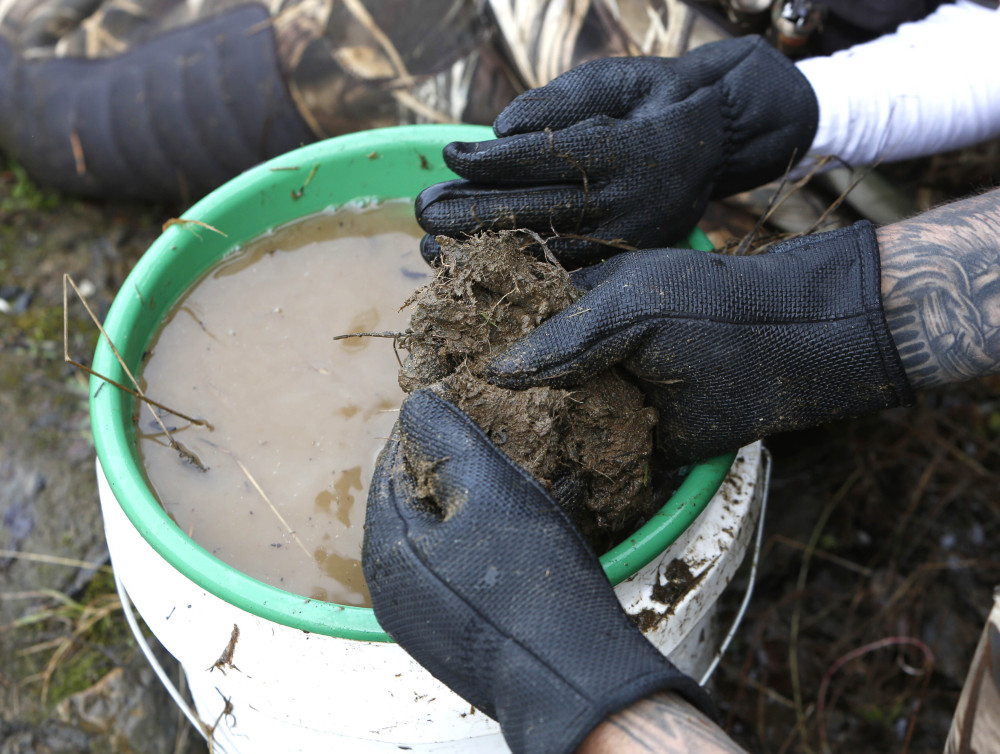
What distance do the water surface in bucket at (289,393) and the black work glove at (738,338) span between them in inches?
14.3

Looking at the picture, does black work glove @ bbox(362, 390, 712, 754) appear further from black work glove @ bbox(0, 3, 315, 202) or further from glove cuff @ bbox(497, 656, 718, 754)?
black work glove @ bbox(0, 3, 315, 202)

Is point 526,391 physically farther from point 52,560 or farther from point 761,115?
point 52,560

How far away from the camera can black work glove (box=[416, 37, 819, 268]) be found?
1225 millimetres

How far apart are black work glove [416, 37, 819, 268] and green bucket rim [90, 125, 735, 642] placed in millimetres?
159

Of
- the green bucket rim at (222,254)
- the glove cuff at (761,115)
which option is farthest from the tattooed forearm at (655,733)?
the glove cuff at (761,115)

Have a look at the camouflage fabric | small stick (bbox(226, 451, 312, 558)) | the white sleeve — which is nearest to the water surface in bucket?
small stick (bbox(226, 451, 312, 558))

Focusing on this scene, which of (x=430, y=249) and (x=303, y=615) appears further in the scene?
(x=430, y=249)

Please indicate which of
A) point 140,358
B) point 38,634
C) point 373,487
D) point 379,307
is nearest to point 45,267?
point 38,634

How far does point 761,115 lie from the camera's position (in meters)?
1.41

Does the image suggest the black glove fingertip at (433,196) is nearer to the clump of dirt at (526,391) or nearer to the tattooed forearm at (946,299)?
the clump of dirt at (526,391)

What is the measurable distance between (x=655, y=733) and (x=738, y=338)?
0.56 meters

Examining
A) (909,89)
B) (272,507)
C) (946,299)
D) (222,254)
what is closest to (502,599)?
(272,507)

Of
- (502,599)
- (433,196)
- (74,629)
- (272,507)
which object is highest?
(433,196)

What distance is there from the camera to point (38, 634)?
6.15ft
